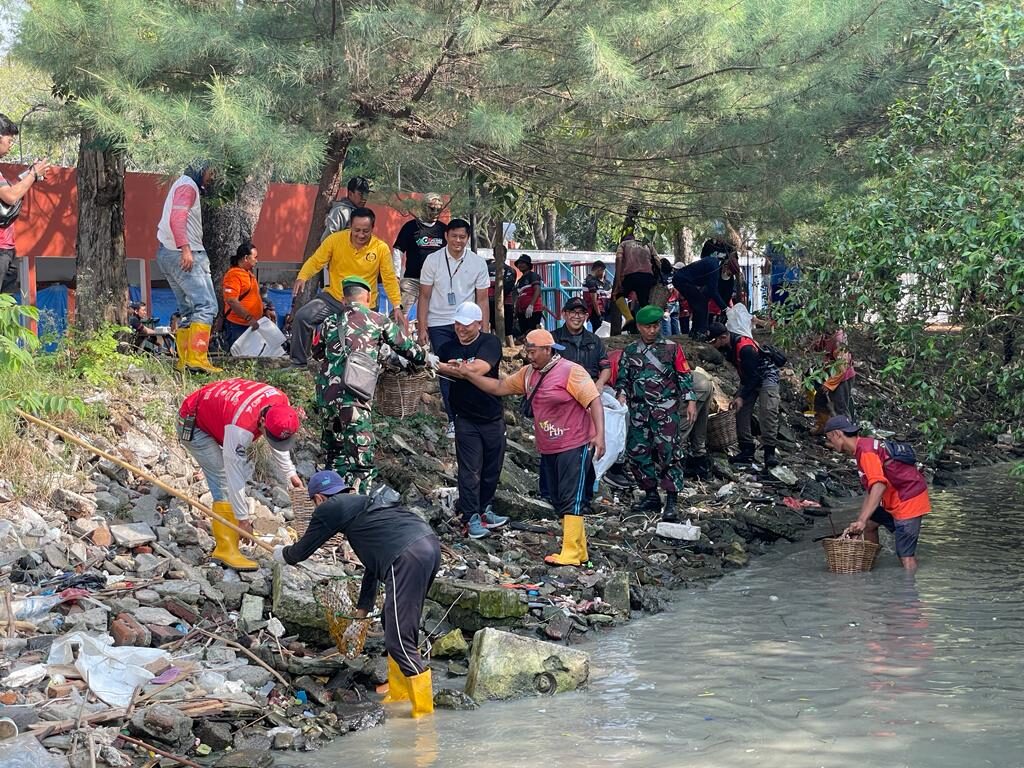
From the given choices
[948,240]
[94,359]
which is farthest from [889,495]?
[94,359]

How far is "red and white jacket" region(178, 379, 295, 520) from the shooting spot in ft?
27.5

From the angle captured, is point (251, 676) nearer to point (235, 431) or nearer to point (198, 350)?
point (235, 431)

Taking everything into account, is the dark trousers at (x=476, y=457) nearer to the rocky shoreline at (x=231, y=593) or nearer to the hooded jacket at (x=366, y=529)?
the rocky shoreline at (x=231, y=593)

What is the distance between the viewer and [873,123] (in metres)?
14.0

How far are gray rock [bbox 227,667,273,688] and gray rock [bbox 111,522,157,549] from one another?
2020mm

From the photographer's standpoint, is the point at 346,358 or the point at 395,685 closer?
the point at 395,685

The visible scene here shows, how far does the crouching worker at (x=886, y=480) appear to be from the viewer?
10.1 metres

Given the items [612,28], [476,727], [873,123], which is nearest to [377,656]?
[476,727]

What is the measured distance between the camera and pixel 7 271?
9.79 m

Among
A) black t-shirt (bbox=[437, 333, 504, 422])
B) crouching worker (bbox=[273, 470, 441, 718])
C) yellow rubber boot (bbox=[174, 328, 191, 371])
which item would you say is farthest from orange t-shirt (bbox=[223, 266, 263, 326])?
crouching worker (bbox=[273, 470, 441, 718])

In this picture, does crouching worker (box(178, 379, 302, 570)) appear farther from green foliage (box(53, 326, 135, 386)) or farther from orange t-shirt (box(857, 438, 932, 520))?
orange t-shirt (box(857, 438, 932, 520))

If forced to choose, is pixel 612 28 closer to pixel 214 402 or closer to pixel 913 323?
pixel 913 323

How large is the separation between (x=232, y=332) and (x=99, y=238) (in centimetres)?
174

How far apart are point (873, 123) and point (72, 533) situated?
968cm
